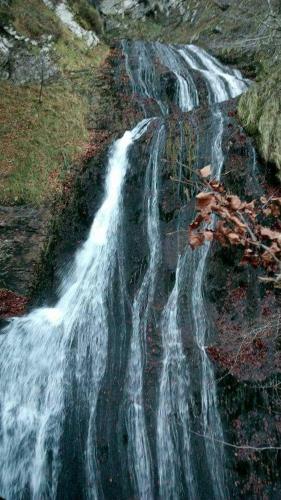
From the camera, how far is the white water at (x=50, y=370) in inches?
291

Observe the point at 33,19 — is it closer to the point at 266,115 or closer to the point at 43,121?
the point at 43,121

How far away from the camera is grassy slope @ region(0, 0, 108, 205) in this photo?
12031mm

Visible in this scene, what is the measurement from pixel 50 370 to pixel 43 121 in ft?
29.0

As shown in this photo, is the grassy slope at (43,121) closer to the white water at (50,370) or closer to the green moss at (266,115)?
the white water at (50,370)

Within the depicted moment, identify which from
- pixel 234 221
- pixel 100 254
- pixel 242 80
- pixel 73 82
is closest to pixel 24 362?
pixel 100 254

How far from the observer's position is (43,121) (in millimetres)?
13930

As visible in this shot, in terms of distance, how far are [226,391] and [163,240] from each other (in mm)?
3771

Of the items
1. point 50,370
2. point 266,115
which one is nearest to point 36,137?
point 266,115

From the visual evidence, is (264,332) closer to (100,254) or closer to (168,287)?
(168,287)

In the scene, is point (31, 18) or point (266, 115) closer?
point (266, 115)

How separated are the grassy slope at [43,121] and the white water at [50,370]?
2872mm

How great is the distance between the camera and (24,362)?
334 inches

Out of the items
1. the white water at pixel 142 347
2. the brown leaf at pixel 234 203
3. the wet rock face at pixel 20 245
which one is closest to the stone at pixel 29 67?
the wet rock face at pixel 20 245

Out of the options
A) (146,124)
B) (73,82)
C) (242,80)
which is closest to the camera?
(146,124)
